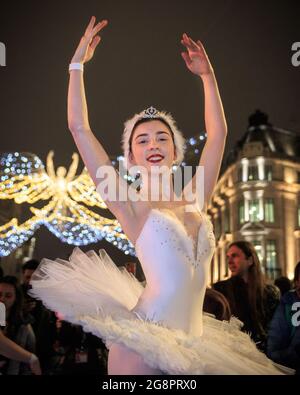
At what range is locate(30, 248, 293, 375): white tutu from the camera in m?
1.70

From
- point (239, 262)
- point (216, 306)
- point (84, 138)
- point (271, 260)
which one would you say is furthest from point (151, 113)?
point (271, 260)

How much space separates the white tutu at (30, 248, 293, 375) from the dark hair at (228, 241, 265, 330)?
4.68 feet

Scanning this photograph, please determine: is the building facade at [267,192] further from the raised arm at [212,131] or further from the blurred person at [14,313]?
the raised arm at [212,131]

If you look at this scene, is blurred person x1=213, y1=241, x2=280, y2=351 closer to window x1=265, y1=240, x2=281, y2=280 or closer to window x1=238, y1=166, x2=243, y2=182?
window x1=265, y1=240, x2=281, y2=280

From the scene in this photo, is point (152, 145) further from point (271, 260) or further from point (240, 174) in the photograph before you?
point (240, 174)

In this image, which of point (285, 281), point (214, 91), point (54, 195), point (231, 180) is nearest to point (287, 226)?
point (231, 180)

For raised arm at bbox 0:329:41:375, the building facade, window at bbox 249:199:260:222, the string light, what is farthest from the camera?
window at bbox 249:199:260:222

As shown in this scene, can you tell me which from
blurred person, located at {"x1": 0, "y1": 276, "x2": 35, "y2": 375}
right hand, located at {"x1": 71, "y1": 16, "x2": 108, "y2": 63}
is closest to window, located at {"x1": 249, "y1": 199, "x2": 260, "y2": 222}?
blurred person, located at {"x1": 0, "y1": 276, "x2": 35, "y2": 375}

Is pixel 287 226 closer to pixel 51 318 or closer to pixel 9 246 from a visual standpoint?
pixel 9 246

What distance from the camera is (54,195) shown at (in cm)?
1223

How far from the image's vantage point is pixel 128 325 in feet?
5.78

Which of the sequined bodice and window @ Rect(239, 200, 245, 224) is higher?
window @ Rect(239, 200, 245, 224)

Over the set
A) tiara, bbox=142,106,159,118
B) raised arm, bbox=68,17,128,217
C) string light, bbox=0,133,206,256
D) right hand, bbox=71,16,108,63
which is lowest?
raised arm, bbox=68,17,128,217
